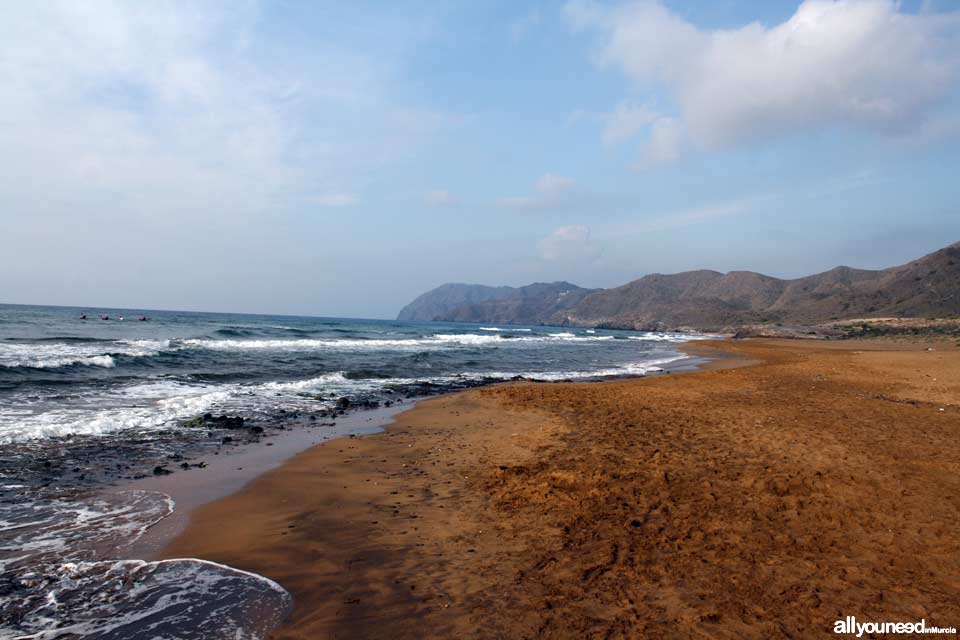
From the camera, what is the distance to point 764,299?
122 m

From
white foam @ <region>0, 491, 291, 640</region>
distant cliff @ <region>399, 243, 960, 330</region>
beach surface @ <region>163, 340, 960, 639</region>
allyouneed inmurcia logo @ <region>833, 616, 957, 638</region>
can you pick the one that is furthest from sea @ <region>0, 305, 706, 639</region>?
distant cliff @ <region>399, 243, 960, 330</region>

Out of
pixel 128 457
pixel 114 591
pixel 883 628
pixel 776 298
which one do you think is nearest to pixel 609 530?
pixel 883 628

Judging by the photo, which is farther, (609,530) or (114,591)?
(609,530)

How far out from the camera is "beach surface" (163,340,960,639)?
11.3 ft

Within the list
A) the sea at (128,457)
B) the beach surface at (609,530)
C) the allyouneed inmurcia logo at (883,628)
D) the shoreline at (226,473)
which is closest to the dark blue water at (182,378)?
the sea at (128,457)

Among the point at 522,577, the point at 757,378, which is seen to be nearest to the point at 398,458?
the point at 522,577

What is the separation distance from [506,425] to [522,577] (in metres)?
6.19

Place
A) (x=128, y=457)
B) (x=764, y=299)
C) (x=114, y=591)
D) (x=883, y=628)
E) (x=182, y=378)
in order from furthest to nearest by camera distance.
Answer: (x=764, y=299) < (x=182, y=378) < (x=128, y=457) < (x=114, y=591) < (x=883, y=628)

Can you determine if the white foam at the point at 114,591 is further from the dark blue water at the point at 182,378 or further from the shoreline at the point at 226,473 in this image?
the dark blue water at the point at 182,378

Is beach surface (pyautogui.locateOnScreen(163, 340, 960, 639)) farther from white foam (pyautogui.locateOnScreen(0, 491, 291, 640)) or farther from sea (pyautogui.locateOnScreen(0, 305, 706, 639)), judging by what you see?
sea (pyautogui.locateOnScreen(0, 305, 706, 639))

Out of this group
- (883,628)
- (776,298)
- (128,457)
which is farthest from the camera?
(776,298)

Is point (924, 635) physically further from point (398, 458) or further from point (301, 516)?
point (398, 458)

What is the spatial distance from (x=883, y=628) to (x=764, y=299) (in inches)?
5455

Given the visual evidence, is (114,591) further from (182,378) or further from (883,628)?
(182,378)
